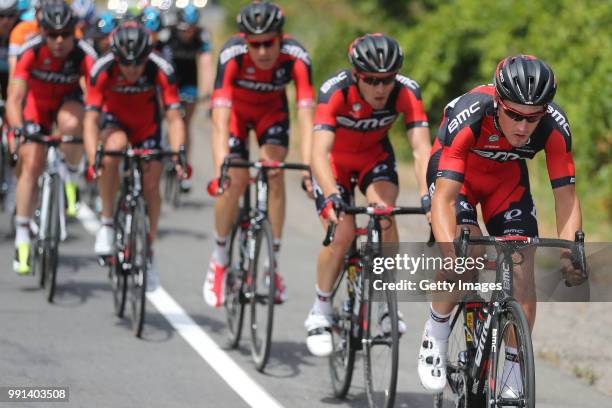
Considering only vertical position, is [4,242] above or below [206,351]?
above

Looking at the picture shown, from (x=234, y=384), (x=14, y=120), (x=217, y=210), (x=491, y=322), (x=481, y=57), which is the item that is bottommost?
(x=234, y=384)

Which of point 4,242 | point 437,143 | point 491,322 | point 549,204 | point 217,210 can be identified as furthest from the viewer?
point 549,204

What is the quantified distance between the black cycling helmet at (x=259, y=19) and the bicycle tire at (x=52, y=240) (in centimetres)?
240

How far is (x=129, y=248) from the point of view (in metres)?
9.32

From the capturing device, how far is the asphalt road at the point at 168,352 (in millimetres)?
7625

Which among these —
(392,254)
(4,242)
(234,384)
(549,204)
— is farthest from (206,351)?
(549,204)

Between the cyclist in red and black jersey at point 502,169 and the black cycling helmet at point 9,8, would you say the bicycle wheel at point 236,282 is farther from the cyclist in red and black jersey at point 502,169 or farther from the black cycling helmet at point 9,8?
the black cycling helmet at point 9,8

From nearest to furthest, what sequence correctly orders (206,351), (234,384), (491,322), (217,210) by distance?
(491,322) < (234,384) < (206,351) < (217,210)

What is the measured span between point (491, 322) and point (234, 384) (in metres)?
2.38

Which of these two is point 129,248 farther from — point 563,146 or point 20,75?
point 563,146

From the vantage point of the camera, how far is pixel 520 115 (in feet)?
19.7

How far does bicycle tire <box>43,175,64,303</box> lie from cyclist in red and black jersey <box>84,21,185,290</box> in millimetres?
400

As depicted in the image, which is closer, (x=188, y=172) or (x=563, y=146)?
(x=563, y=146)

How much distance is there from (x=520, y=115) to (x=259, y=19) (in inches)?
127
